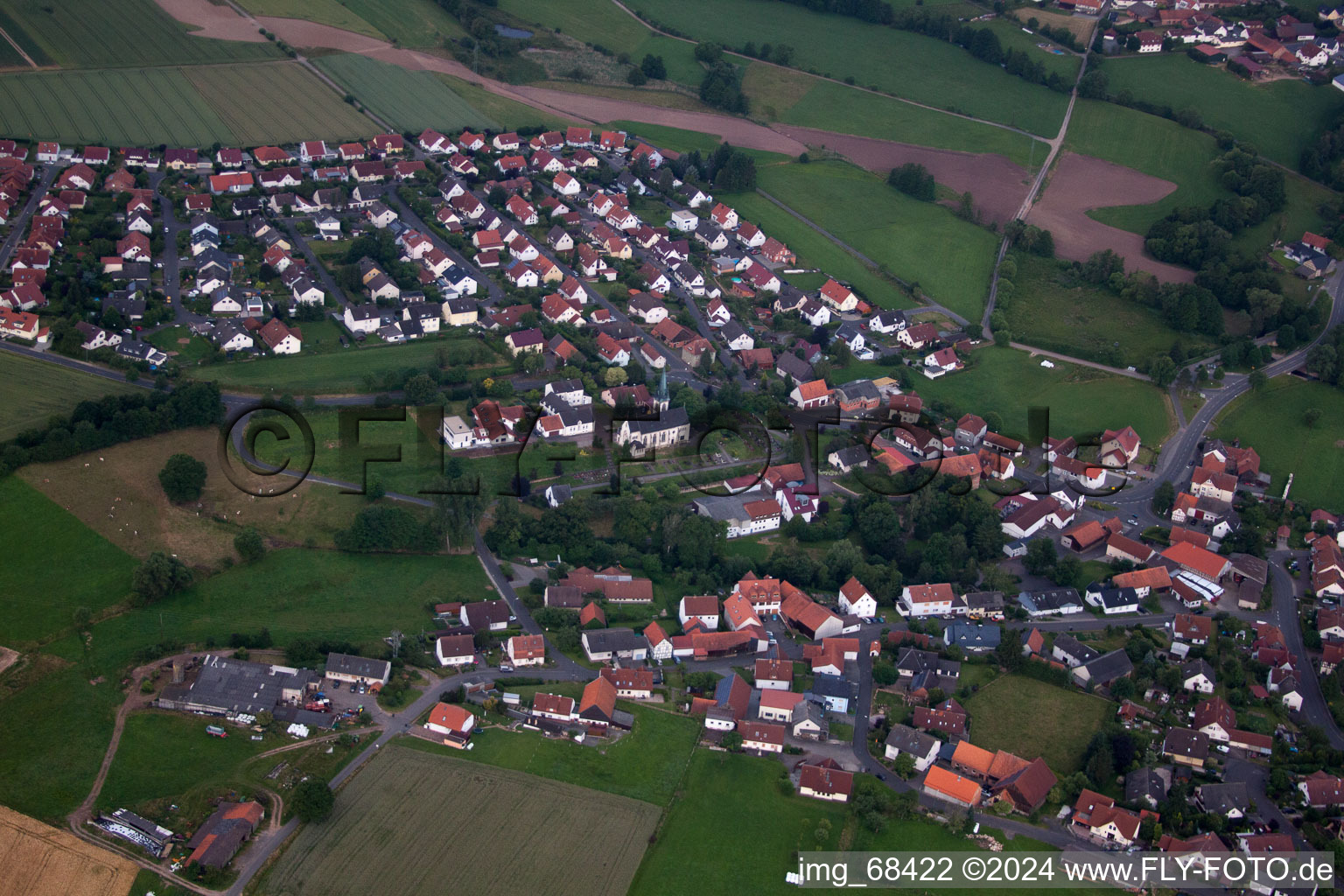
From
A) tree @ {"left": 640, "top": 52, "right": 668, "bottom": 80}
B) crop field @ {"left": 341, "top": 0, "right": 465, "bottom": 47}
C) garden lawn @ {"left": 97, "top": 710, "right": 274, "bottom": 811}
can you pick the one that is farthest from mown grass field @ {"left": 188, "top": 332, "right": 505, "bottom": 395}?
crop field @ {"left": 341, "top": 0, "right": 465, "bottom": 47}

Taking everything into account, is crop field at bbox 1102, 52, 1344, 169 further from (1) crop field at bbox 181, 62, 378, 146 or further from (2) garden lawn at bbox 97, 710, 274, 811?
(2) garden lawn at bbox 97, 710, 274, 811

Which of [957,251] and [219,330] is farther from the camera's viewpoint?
[957,251]

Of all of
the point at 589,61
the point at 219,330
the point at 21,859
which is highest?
the point at 589,61

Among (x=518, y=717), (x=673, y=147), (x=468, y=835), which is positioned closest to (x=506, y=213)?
(x=673, y=147)

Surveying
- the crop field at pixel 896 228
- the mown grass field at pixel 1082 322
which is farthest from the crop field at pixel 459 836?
the crop field at pixel 896 228

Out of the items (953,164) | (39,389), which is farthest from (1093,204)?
(39,389)

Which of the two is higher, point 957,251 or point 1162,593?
point 957,251

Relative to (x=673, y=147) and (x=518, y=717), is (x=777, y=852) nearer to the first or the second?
(x=518, y=717)
